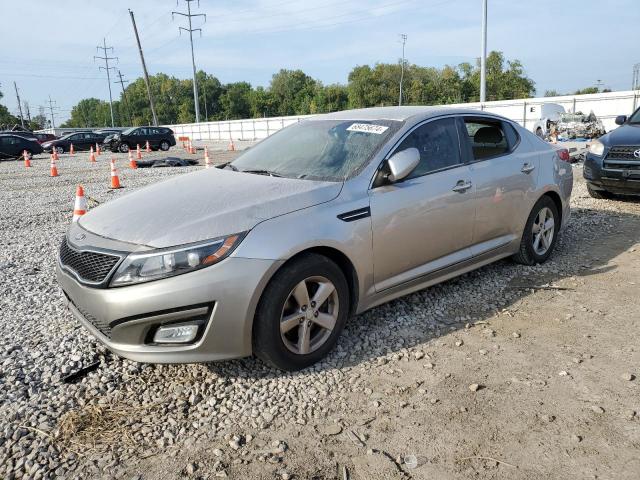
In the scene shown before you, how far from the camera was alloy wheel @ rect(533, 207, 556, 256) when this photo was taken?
17.1 ft

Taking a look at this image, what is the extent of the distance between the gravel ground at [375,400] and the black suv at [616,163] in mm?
3758

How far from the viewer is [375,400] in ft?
9.84

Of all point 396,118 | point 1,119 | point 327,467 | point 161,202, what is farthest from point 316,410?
point 1,119

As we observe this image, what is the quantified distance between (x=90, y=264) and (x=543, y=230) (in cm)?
423

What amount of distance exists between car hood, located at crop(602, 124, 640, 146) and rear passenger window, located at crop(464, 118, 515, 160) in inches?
155

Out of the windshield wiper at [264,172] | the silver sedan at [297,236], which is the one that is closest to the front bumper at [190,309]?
the silver sedan at [297,236]

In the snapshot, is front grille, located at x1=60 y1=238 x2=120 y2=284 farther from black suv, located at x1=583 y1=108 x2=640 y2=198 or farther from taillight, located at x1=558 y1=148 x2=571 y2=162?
black suv, located at x1=583 y1=108 x2=640 y2=198

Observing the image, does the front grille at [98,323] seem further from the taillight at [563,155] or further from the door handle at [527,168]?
the taillight at [563,155]

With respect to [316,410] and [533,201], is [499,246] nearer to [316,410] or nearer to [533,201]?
[533,201]

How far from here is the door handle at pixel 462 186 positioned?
416 centimetres

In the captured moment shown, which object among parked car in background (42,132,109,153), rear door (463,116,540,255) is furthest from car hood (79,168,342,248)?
parked car in background (42,132,109,153)

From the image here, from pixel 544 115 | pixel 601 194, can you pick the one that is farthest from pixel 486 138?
pixel 544 115

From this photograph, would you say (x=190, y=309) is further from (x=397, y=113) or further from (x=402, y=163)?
(x=397, y=113)

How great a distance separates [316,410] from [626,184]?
684 cm
